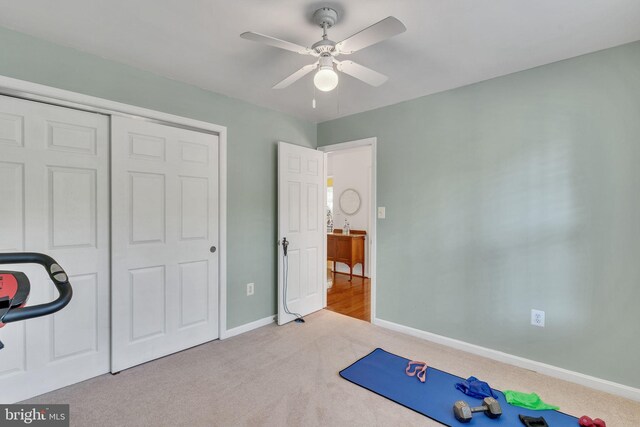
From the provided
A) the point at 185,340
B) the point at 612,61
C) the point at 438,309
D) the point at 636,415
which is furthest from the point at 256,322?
the point at 612,61

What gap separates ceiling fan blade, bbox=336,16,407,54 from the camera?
1370 millimetres

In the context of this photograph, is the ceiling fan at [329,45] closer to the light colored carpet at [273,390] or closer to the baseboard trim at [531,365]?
the light colored carpet at [273,390]

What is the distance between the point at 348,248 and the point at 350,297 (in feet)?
3.62

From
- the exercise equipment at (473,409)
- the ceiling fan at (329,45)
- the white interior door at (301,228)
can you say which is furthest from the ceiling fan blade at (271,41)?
the exercise equipment at (473,409)

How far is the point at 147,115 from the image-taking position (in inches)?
95.8

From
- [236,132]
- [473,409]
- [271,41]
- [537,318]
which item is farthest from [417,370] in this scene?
[236,132]

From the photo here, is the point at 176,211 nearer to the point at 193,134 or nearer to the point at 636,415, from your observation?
the point at 193,134

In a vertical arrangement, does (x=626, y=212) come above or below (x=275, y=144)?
below

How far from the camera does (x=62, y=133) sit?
207 centimetres

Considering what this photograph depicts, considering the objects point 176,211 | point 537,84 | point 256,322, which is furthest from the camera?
point 256,322

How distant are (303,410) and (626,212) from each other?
8.21ft

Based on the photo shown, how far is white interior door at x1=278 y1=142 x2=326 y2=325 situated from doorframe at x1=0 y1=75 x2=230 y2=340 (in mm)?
606

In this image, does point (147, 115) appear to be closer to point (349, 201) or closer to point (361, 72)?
point (361, 72)

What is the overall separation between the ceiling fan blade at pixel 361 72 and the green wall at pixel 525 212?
1.23 meters
